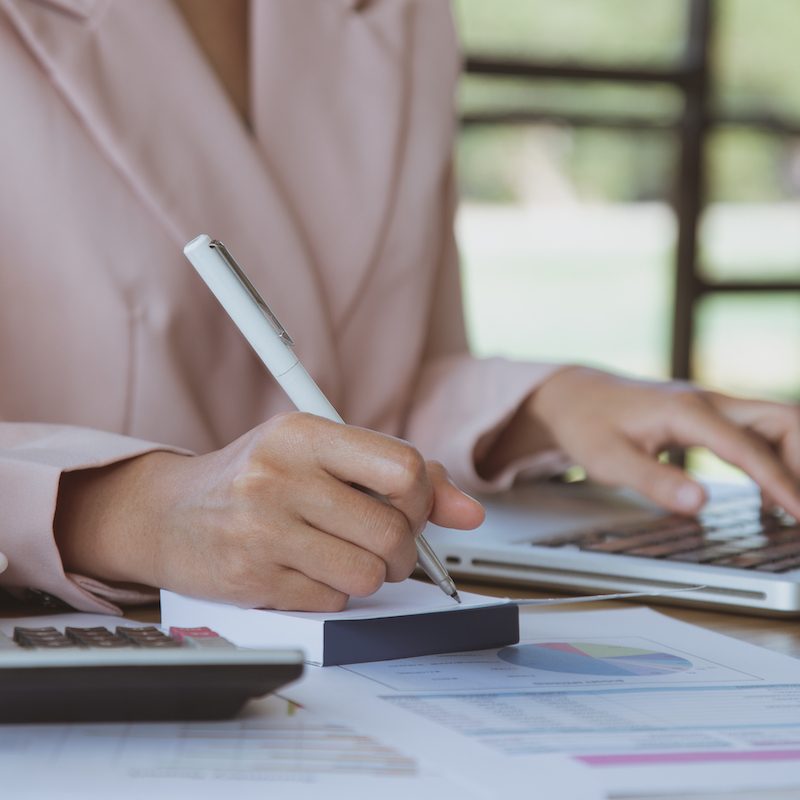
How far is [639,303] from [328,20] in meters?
1.91

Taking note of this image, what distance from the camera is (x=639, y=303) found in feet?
9.40

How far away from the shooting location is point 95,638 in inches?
18.6

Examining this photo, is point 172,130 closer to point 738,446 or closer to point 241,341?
point 241,341

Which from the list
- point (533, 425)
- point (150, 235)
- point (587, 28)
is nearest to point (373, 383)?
point (533, 425)

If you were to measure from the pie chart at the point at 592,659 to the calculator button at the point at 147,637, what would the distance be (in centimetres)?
15

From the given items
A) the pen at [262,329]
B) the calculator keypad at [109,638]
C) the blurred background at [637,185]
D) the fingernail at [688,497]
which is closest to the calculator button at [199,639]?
the calculator keypad at [109,638]

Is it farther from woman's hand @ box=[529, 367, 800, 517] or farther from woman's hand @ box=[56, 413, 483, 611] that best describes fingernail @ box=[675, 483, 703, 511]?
woman's hand @ box=[56, 413, 483, 611]

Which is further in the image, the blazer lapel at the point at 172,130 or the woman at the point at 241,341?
the blazer lapel at the point at 172,130

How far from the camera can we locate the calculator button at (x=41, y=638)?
459 millimetres

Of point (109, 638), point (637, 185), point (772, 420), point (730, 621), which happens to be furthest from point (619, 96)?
point (109, 638)

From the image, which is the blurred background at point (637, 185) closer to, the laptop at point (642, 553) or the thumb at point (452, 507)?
the laptop at point (642, 553)

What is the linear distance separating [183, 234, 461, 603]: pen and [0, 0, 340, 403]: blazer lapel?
32cm

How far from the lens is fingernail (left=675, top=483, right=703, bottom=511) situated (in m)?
0.84

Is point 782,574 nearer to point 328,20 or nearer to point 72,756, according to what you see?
point 72,756
